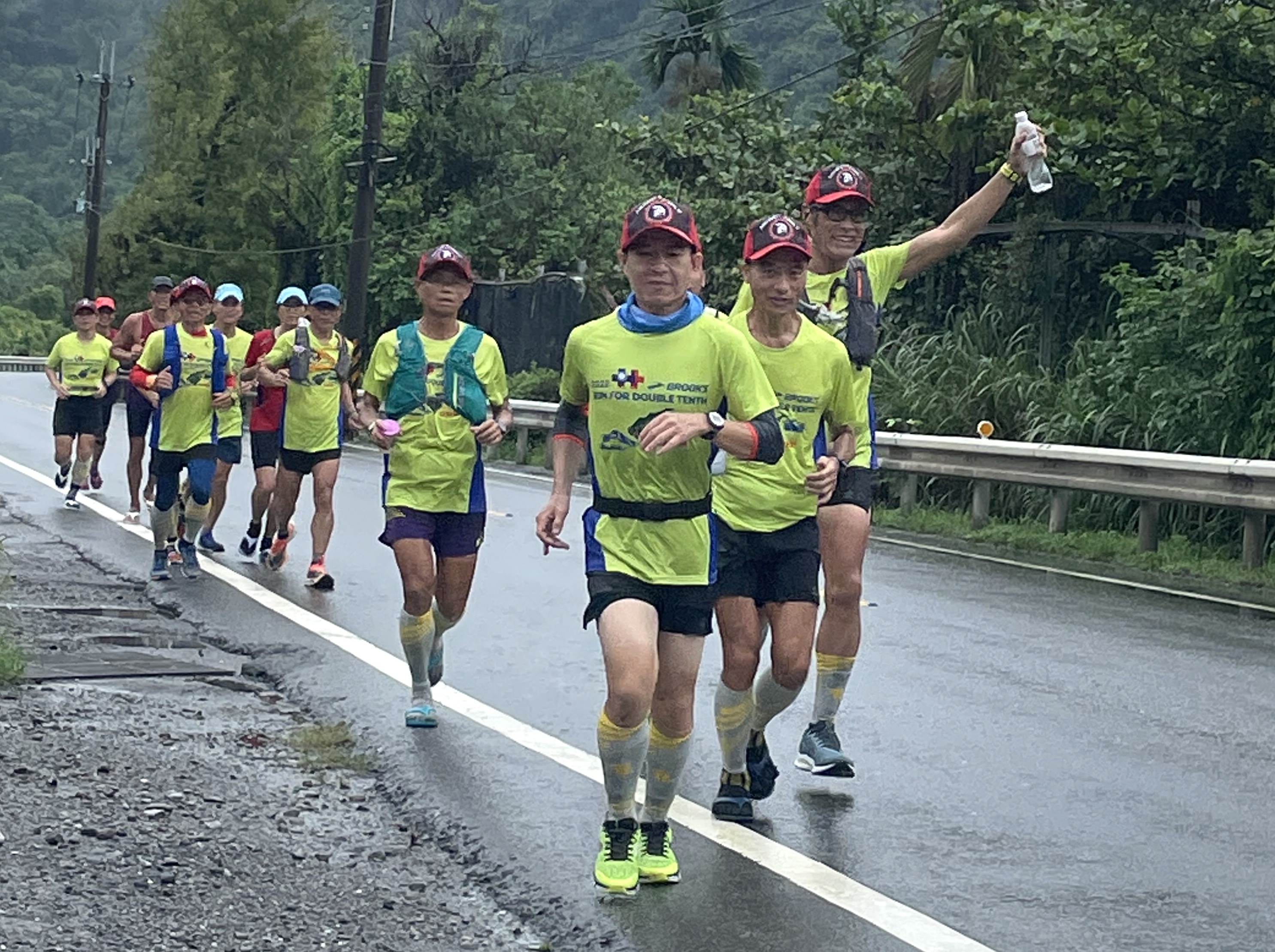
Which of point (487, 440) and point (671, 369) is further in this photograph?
→ point (487, 440)

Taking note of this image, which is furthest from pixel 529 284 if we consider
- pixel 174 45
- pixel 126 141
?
pixel 126 141

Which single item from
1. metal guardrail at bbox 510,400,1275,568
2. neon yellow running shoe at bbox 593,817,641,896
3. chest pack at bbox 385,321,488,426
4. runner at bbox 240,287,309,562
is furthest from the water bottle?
runner at bbox 240,287,309,562

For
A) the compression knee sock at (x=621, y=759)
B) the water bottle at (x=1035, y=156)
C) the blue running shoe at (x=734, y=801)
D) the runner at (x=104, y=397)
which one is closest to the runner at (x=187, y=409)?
the runner at (x=104, y=397)

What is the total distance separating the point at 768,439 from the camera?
19.5 feet

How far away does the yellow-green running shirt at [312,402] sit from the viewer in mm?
13070

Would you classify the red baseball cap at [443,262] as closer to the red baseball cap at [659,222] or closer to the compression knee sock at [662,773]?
the red baseball cap at [659,222]

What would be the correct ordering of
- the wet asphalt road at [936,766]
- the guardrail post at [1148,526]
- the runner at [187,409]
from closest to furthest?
the wet asphalt road at [936,766] → the runner at [187,409] → the guardrail post at [1148,526]

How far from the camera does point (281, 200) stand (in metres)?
58.5

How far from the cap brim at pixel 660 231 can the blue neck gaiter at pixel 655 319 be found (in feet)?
0.59

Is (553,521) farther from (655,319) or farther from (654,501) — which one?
(655,319)

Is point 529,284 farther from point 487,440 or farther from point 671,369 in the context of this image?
point 671,369

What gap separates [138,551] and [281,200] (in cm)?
4473

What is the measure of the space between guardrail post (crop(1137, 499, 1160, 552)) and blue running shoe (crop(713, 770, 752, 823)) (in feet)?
29.2

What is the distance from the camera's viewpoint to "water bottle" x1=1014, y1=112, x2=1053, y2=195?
7203 mm
